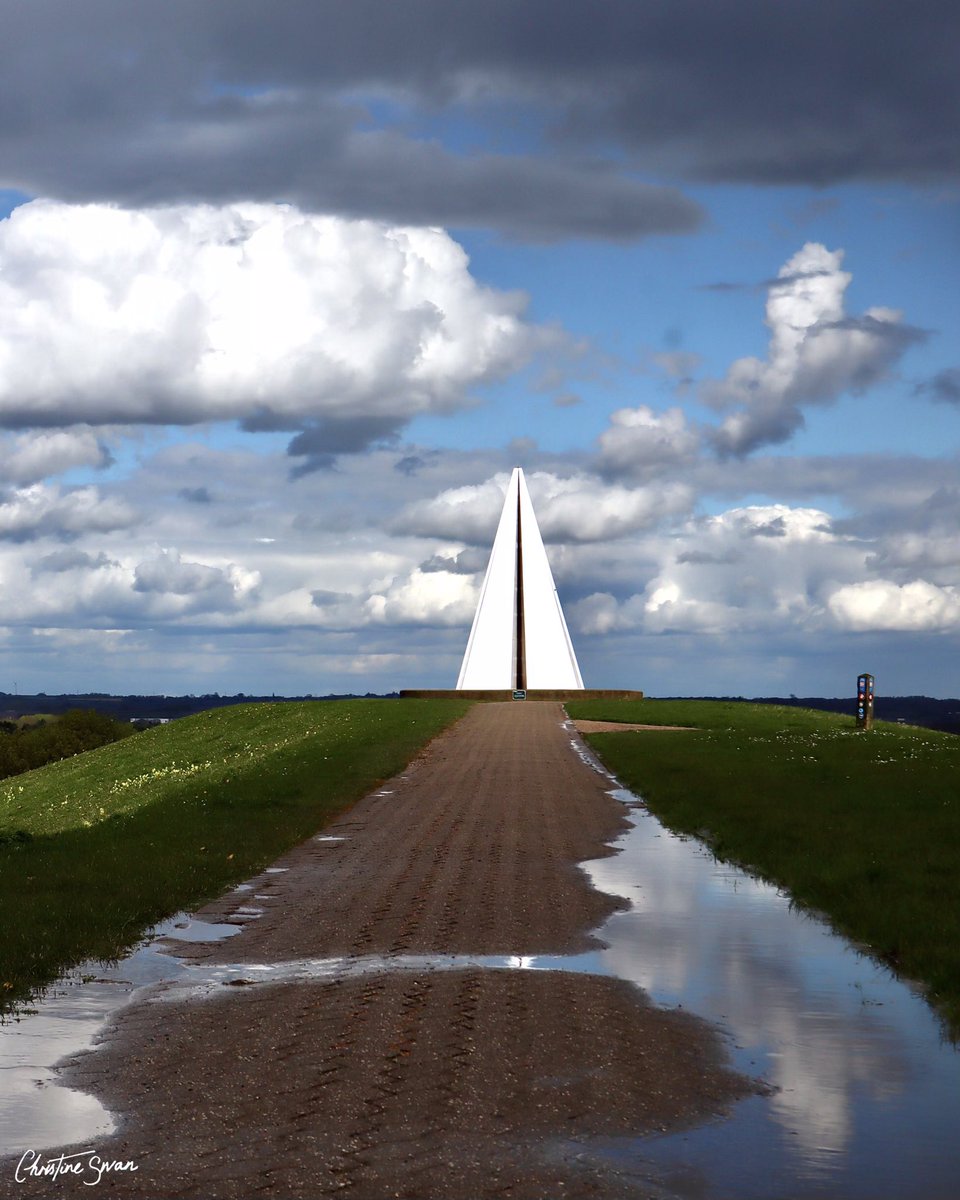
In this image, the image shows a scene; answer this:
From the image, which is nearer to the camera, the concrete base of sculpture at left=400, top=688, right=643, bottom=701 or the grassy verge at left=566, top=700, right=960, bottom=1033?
the grassy verge at left=566, top=700, right=960, bottom=1033

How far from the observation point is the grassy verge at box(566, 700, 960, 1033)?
11273 mm

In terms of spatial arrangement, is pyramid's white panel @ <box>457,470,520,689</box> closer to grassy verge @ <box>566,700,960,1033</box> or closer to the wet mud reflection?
grassy verge @ <box>566,700,960,1033</box>

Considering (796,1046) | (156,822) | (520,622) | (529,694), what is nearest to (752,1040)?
(796,1046)

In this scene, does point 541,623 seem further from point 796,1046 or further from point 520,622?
point 796,1046

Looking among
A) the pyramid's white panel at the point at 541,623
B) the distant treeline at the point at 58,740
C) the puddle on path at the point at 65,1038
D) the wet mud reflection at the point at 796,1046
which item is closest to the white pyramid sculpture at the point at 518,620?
the pyramid's white panel at the point at 541,623

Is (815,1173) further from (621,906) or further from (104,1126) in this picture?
(621,906)

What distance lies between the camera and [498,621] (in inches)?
3027

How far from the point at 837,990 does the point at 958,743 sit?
2786cm

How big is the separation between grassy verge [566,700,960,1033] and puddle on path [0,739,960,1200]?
45 centimetres

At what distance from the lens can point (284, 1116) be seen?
6336 mm

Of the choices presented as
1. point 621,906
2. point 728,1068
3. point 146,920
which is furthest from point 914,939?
point 146,920

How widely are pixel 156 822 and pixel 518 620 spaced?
5876 centimetres

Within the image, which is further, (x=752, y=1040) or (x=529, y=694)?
(x=529, y=694)

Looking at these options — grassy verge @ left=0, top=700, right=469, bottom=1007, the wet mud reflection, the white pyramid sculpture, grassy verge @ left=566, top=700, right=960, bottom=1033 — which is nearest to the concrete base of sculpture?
the white pyramid sculpture
